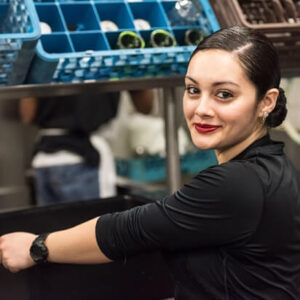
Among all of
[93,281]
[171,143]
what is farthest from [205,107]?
[171,143]

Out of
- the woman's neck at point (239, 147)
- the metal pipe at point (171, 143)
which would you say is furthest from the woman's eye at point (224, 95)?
the metal pipe at point (171, 143)

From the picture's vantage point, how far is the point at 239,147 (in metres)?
1.16

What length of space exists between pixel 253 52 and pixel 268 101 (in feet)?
0.42

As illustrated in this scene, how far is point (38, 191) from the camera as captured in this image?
3.01 m

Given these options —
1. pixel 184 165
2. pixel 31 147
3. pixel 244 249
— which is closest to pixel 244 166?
pixel 244 249

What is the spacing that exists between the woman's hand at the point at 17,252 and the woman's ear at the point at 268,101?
608 mm

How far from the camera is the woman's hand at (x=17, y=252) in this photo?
1155 mm

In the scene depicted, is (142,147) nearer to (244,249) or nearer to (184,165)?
(184,165)

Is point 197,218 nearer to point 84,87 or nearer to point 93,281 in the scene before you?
point 93,281

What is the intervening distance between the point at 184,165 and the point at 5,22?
1.87 m

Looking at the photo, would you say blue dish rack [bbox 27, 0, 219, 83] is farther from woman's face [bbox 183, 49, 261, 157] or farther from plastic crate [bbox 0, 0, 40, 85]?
woman's face [bbox 183, 49, 261, 157]

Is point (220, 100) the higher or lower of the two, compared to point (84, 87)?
lower

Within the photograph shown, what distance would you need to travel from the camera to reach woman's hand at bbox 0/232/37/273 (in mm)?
1155

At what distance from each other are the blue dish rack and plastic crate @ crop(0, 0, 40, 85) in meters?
0.04
